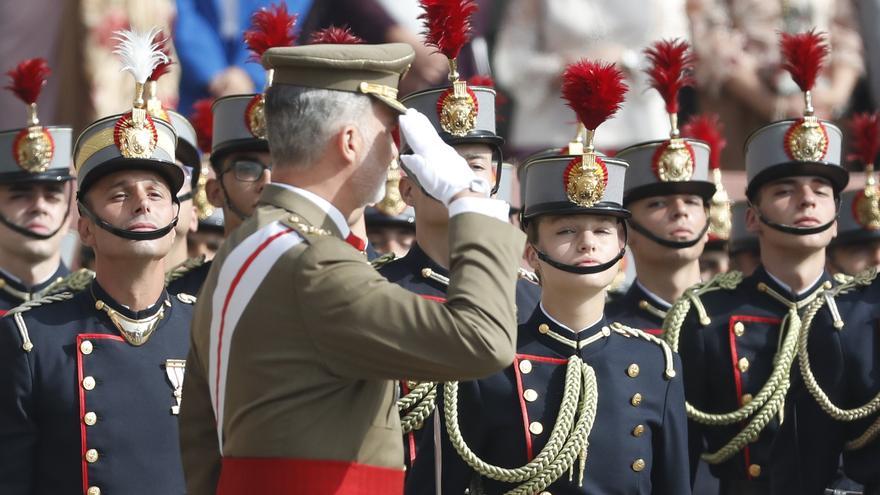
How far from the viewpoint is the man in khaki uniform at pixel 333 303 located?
3.64 metres

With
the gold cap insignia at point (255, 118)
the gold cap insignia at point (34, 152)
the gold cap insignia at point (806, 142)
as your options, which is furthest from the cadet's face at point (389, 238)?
the gold cap insignia at point (806, 142)

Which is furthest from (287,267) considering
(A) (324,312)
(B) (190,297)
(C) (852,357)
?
(C) (852,357)

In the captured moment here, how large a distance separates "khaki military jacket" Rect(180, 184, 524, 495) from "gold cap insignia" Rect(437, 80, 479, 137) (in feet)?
6.74

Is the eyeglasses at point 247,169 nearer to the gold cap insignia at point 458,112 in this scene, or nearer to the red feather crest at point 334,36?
the red feather crest at point 334,36

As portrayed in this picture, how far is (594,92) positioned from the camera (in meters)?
5.31

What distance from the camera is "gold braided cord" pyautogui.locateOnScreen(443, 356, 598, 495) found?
16.3 ft

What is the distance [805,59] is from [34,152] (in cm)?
334

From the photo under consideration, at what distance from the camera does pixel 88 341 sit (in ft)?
17.7

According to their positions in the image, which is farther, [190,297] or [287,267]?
[190,297]

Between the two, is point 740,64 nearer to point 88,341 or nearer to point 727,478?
point 727,478

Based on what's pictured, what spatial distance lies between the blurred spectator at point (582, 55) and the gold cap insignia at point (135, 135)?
218 inches

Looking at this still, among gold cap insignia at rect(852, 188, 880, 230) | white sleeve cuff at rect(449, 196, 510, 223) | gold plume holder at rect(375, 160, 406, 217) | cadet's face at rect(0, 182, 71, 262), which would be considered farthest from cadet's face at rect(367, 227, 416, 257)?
white sleeve cuff at rect(449, 196, 510, 223)

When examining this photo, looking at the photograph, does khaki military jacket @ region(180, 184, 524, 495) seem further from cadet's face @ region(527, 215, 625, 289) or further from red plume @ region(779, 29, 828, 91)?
red plume @ region(779, 29, 828, 91)

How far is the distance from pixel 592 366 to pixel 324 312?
177 cm
